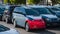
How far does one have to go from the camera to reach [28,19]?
13609 millimetres

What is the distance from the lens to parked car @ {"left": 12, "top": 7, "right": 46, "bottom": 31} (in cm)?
1332

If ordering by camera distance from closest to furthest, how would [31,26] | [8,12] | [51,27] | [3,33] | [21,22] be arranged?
[3,33] < [31,26] < [21,22] < [51,27] < [8,12]

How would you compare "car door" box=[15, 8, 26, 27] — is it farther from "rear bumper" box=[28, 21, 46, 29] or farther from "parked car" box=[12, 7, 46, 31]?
"rear bumper" box=[28, 21, 46, 29]

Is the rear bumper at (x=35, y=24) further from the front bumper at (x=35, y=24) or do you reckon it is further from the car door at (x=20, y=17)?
the car door at (x=20, y=17)

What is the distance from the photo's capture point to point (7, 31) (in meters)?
6.72

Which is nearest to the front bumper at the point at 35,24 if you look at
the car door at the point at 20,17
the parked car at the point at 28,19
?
the parked car at the point at 28,19

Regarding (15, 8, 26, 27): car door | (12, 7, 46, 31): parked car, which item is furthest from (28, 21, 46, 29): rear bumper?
(15, 8, 26, 27): car door

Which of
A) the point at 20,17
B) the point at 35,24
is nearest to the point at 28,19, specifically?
the point at 35,24

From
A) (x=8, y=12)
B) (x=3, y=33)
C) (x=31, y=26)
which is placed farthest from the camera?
(x=8, y=12)

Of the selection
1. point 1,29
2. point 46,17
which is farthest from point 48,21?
point 1,29

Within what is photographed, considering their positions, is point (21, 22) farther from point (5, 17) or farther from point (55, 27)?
point (5, 17)

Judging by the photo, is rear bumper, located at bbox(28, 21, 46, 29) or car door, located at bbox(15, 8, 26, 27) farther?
car door, located at bbox(15, 8, 26, 27)

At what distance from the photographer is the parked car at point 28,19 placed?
13.3 metres

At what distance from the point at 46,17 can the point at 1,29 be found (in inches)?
327
